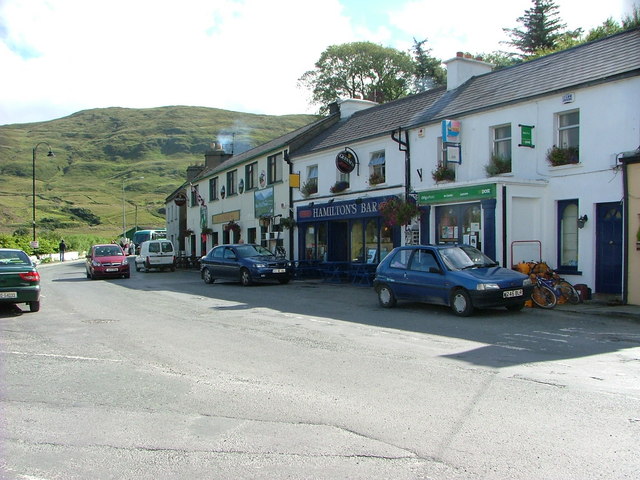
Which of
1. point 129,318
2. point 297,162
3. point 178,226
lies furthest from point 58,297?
point 178,226

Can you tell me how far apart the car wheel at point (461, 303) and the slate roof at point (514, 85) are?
696cm

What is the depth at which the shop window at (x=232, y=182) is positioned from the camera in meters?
36.2

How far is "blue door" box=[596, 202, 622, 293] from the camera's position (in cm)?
1423


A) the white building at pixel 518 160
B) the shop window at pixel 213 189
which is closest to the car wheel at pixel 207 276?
the white building at pixel 518 160

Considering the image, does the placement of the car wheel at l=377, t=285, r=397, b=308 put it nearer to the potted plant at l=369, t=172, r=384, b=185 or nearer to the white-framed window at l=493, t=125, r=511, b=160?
the white-framed window at l=493, t=125, r=511, b=160

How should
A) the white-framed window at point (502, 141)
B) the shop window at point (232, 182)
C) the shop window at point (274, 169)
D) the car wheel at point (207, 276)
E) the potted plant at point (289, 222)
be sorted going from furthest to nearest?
the shop window at point (232, 182) < the shop window at point (274, 169) < the potted plant at point (289, 222) < the car wheel at point (207, 276) < the white-framed window at point (502, 141)

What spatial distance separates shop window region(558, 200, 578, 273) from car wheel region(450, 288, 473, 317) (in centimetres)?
476

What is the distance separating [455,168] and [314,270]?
9.05m

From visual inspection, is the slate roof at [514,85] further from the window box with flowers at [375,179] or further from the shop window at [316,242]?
the shop window at [316,242]

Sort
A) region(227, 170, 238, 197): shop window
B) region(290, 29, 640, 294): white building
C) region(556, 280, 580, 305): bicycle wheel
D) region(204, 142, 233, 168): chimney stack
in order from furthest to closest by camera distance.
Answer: region(204, 142, 233, 168): chimney stack, region(227, 170, 238, 197): shop window, region(290, 29, 640, 294): white building, region(556, 280, 580, 305): bicycle wheel

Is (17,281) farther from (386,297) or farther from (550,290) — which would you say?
(550,290)

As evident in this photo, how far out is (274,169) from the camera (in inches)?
1209

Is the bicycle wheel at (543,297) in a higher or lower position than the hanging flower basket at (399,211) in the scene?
lower

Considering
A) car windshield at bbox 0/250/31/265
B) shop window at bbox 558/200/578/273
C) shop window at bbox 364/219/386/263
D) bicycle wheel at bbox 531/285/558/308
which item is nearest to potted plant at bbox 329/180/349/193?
shop window at bbox 364/219/386/263
